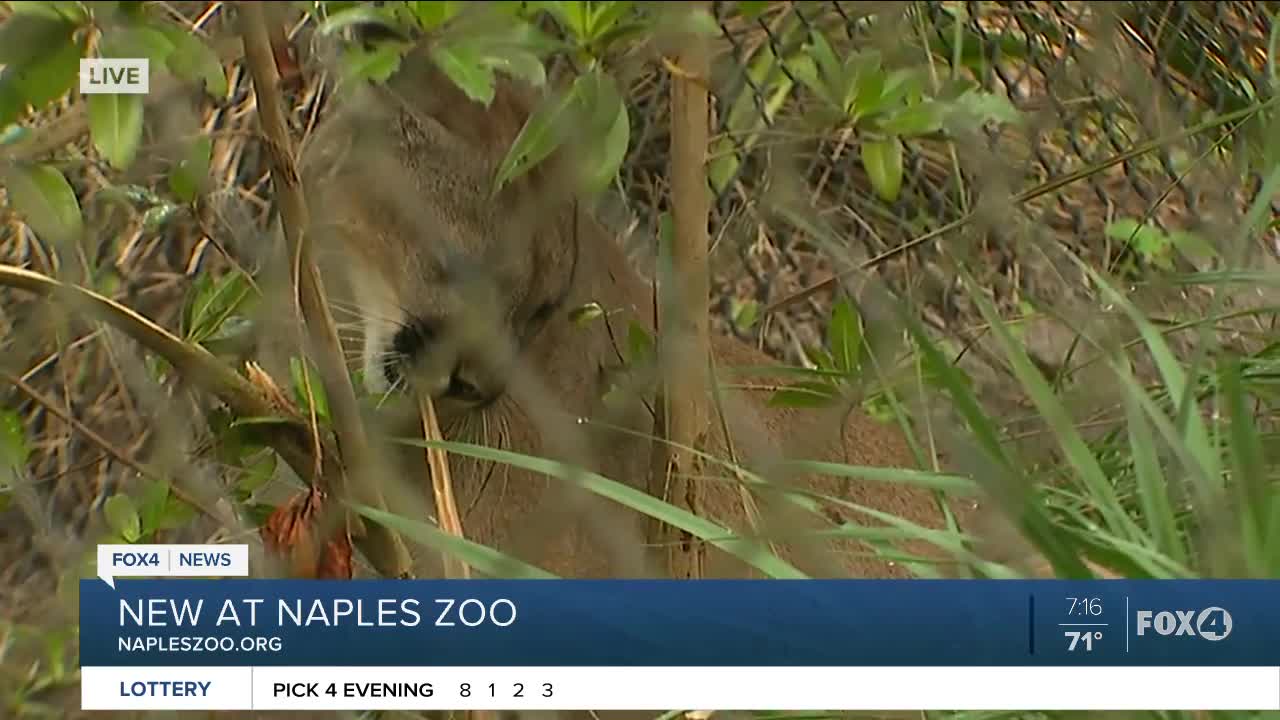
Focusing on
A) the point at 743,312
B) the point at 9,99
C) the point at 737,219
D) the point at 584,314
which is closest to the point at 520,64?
the point at 9,99

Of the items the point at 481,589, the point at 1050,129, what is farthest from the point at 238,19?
the point at 1050,129

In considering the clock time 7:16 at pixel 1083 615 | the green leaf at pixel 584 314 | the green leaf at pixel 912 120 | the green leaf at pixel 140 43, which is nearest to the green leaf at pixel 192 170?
the green leaf at pixel 140 43

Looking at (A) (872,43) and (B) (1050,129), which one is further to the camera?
(B) (1050,129)

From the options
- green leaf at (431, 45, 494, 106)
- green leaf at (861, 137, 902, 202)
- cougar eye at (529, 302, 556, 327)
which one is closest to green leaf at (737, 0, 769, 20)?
green leaf at (431, 45, 494, 106)

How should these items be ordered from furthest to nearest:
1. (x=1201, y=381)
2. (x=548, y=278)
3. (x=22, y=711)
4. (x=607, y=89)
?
(x=548, y=278) < (x=22, y=711) < (x=1201, y=381) < (x=607, y=89)

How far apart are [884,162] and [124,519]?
0.63 metres

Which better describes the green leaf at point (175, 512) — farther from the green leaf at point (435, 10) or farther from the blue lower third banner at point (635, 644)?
the green leaf at point (435, 10)

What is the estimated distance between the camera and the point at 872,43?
1.02m

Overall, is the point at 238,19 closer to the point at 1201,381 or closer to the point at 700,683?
the point at 700,683

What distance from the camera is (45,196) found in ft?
3.01

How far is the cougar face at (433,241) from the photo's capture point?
1.18m

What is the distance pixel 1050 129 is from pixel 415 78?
0.86 m

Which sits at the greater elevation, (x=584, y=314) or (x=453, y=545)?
(x=584, y=314)

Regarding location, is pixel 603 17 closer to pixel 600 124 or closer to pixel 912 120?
pixel 600 124
